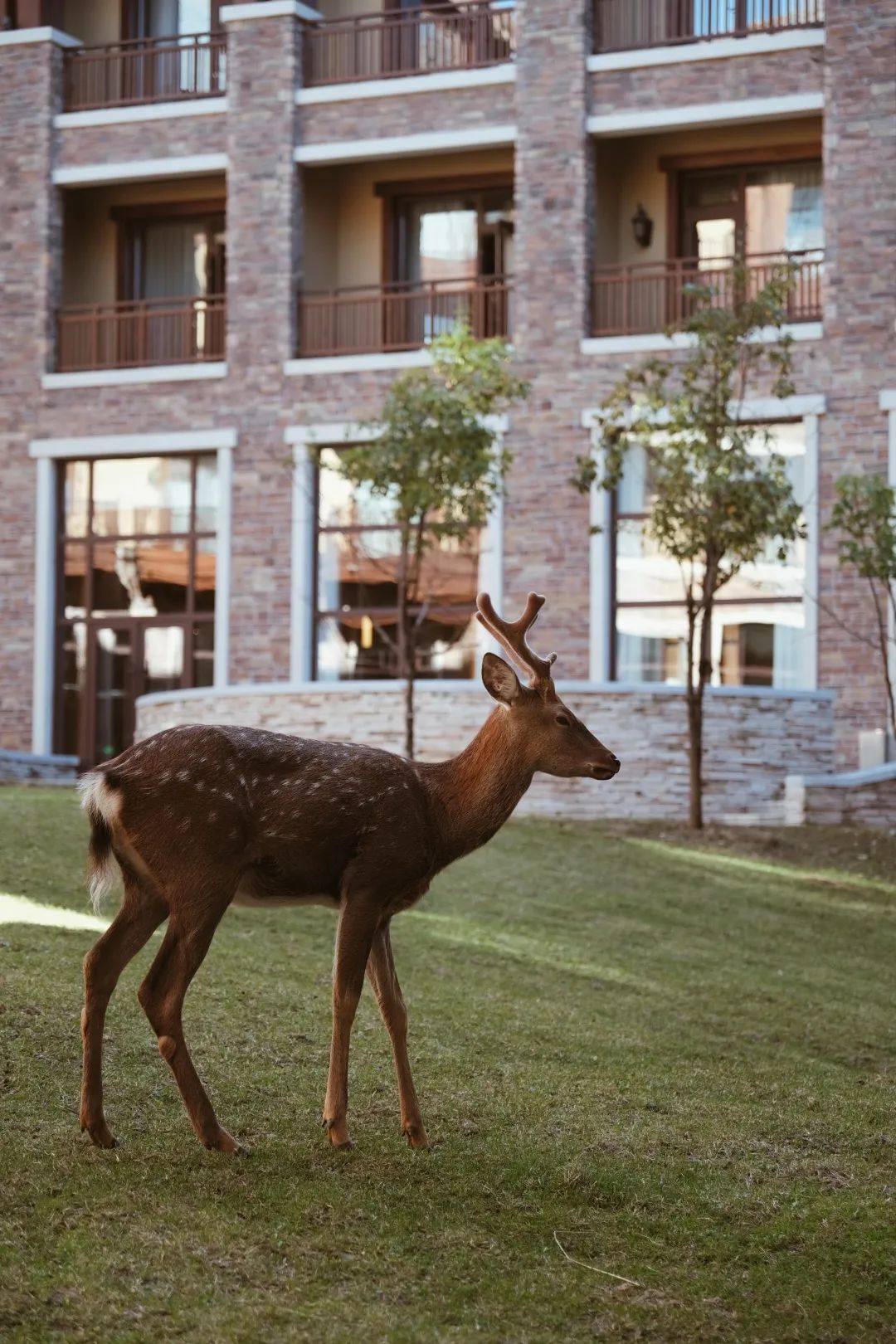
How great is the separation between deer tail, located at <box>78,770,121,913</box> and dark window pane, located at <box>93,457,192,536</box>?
895 inches

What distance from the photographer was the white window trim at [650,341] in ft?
84.9

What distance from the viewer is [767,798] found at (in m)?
22.9

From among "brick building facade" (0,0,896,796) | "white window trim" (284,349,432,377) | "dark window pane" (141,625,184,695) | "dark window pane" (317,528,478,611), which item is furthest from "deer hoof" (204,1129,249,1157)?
"dark window pane" (141,625,184,695)

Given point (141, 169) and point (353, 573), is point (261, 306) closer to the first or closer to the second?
point (141, 169)

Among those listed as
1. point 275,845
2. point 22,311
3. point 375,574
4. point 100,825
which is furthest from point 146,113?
point 275,845

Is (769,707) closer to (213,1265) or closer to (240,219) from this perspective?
(240,219)

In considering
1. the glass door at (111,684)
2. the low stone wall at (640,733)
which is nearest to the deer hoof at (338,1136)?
the low stone wall at (640,733)

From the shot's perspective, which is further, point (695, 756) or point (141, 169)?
point (141, 169)

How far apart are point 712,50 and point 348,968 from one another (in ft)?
74.3

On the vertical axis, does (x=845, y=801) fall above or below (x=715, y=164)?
below

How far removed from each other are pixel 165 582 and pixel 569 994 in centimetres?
1926

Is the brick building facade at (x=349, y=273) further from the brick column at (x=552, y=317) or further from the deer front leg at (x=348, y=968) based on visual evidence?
the deer front leg at (x=348, y=968)

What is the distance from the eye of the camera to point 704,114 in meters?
26.7

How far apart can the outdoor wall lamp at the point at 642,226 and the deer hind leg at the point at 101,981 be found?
23.1 meters
